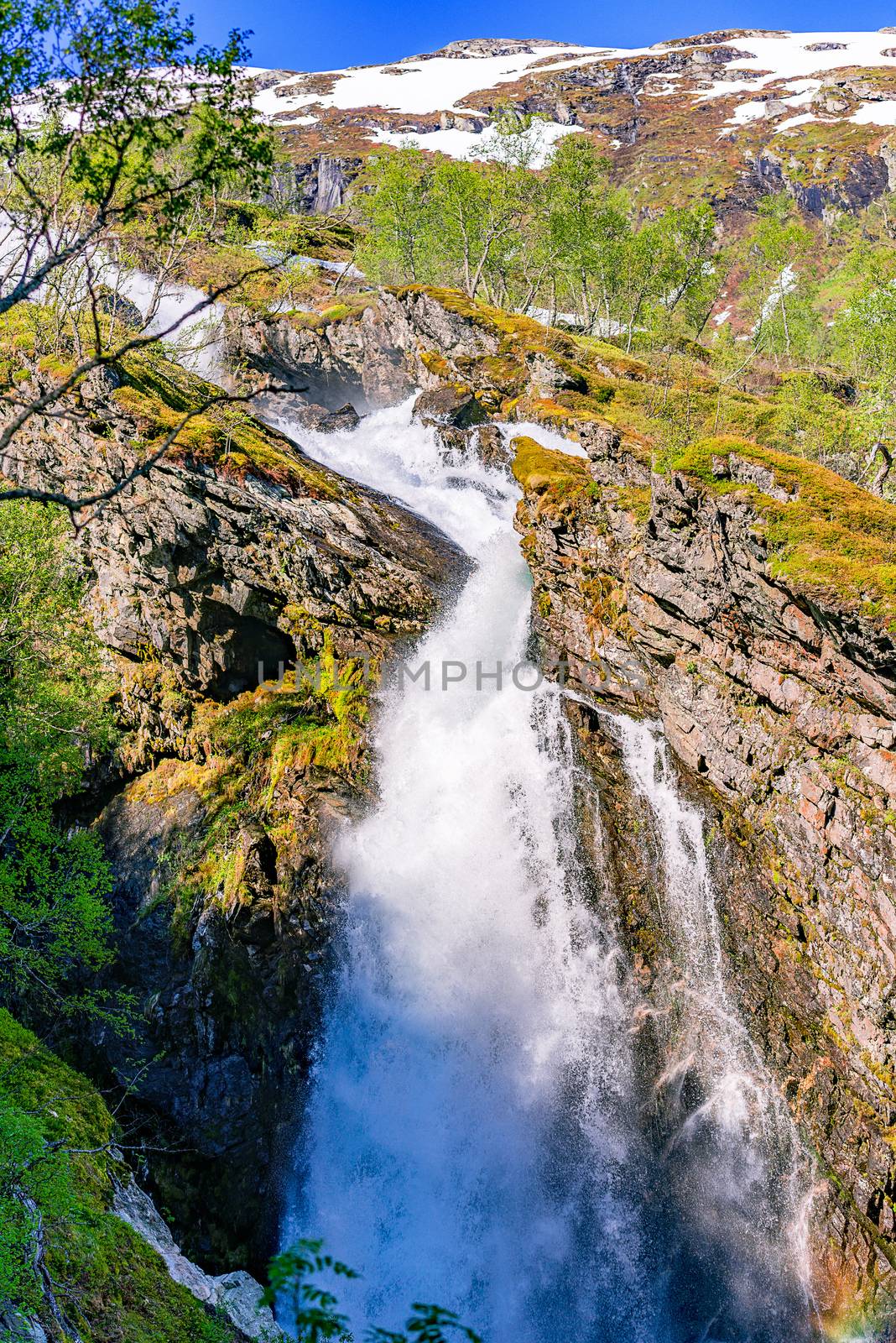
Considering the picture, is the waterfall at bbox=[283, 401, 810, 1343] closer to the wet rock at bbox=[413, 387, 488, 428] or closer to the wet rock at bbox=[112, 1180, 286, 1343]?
the wet rock at bbox=[112, 1180, 286, 1343]

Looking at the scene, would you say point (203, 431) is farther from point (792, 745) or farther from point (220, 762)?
point (792, 745)

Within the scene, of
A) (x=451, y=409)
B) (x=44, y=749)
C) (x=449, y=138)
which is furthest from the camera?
(x=449, y=138)

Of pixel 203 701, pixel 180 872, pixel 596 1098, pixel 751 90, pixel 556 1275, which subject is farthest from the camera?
pixel 751 90

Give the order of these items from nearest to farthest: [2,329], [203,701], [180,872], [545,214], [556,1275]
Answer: [556,1275] → [180,872] → [203,701] → [2,329] → [545,214]

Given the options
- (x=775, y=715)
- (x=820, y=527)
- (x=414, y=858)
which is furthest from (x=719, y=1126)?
(x=820, y=527)

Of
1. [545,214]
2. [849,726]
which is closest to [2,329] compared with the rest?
[849,726]

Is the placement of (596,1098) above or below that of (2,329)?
below

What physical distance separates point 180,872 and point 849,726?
60.4ft

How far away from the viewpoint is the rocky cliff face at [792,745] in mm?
15320

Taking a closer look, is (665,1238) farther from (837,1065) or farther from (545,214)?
(545,214)

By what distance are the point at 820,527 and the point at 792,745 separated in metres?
5.37

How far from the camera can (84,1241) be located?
8.41m

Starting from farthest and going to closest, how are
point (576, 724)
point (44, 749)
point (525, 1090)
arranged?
point (576, 724) < point (44, 749) < point (525, 1090)

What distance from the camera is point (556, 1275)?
15.6 meters
